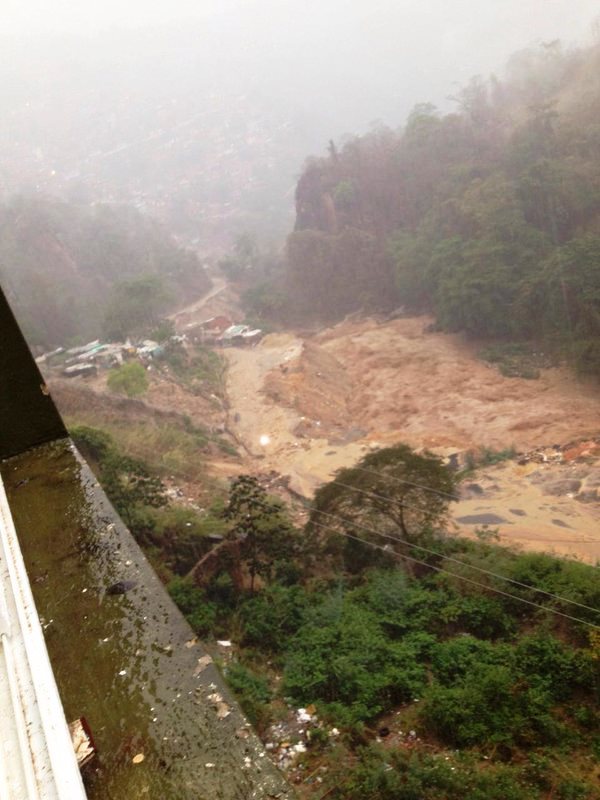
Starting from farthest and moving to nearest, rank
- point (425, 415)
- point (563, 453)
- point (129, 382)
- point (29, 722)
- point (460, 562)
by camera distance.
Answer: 1. point (129, 382)
2. point (425, 415)
3. point (563, 453)
4. point (460, 562)
5. point (29, 722)

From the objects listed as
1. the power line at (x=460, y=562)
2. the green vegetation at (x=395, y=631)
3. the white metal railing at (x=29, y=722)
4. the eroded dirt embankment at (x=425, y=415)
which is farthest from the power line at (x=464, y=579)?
the white metal railing at (x=29, y=722)

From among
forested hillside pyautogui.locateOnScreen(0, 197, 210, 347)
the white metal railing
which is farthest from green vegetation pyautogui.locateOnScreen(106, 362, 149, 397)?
the white metal railing

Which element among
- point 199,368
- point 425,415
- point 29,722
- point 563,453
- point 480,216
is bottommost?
point 563,453

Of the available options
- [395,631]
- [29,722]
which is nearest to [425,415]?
[395,631]

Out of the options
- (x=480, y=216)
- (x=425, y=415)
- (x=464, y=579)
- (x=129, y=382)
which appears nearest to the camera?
(x=464, y=579)

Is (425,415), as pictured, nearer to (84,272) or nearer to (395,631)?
(395,631)

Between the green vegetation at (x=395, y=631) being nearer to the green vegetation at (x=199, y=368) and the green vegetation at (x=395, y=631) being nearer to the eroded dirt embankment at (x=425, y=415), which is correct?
the eroded dirt embankment at (x=425, y=415)

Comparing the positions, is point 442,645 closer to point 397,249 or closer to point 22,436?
point 22,436
